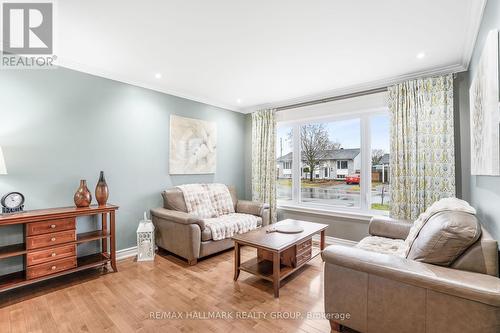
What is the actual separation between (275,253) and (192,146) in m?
2.53

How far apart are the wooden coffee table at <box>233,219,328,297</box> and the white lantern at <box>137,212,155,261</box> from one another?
135 cm

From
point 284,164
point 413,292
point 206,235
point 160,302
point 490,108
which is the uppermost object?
point 490,108

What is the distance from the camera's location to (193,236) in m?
2.96

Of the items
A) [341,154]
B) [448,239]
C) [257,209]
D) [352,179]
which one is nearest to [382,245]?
[448,239]

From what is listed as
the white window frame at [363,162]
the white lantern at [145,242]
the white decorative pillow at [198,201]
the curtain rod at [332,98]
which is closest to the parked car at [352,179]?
the white window frame at [363,162]

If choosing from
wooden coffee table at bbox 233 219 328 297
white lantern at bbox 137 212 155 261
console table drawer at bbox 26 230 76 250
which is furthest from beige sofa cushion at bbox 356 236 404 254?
console table drawer at bbox 26 230 76 250

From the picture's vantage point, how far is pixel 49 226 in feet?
7.77

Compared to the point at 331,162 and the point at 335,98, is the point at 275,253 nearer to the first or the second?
the point at 331,162

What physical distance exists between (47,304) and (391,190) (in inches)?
160

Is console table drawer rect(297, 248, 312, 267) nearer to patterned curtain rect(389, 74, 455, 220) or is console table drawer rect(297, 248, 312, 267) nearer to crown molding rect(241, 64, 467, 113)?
patterned curtain rect(389, 74, 455, 220)

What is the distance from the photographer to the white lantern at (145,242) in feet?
10.5

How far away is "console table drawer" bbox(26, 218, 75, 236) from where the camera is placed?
2258 millimetres

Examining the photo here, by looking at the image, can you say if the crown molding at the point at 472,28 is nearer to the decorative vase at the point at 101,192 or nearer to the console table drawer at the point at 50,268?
the decorative vase at the point at 101,192

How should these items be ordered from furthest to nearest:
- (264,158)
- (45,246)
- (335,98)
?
1. (264,158)
2. (335,98)
3. (45,246)
